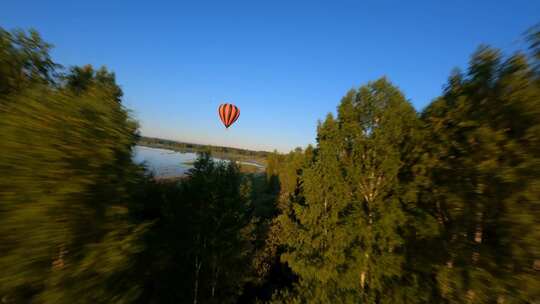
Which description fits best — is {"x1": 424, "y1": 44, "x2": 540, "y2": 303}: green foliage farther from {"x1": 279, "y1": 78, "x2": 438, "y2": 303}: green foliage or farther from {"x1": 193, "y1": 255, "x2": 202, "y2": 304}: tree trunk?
{"x1": 193, "y1": 255, "x2": 202, "y2": 304}: tree trunk

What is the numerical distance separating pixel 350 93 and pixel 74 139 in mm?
13297

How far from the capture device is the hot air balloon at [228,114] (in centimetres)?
2416

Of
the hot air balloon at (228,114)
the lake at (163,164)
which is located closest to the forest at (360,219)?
the lake at (163,164)

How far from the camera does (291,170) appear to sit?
40125mm

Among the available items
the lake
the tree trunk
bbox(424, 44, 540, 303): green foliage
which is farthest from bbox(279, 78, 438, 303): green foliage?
the lake

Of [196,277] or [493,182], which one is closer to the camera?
[493,182]

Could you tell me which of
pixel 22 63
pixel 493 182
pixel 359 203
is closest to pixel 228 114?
pixel 359 203

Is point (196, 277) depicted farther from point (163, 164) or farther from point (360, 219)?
point (163, 164)

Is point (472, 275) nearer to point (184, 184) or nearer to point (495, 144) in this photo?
point (495, 144)

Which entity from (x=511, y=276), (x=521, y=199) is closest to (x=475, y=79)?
(x=521, y=199)

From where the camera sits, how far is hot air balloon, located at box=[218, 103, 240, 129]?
24156 mm

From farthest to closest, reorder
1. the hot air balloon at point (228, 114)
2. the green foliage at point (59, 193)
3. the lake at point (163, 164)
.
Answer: the hot air balloon at point (228, 114), the lake at point (163, 164), the green foliage at point (59, 193)

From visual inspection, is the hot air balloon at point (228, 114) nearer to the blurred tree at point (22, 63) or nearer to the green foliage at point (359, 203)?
the green foliage at point (359, 203)

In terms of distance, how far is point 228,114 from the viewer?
24.2 m
